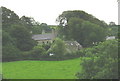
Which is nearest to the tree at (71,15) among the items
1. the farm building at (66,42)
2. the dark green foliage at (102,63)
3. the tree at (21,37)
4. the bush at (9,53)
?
the farm building at (66,42)

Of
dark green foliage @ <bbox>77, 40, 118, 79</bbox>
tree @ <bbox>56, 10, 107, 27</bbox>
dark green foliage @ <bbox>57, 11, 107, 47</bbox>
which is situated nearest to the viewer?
dark green foliage @ <bbox>77, 40, 118, 79</bbox>

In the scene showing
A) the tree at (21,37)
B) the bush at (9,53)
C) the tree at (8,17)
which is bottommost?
the bush at (9,53)

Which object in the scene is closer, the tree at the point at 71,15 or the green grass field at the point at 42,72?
the green grass field at the point at 42,72

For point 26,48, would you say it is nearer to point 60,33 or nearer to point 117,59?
point 60,33

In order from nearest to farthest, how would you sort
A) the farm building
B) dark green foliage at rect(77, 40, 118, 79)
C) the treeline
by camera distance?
dark green foliage at rect(77, 40, 118, 79) → the treeline → the farm building

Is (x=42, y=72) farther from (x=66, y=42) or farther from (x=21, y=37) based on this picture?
(x=66, y=42)

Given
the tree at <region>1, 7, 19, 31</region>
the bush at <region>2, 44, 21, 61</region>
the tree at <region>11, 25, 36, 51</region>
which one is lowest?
the bush at <region>2, 44, 21, 61</region>

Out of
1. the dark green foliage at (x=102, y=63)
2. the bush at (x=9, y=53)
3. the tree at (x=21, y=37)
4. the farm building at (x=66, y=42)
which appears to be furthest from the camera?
the farm building at (x=66, y=42)

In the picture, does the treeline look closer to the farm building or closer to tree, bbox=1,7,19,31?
tree, bbox=1,7,19,31

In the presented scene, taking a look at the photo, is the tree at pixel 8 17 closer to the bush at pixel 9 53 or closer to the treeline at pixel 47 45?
the treeline at pixel 47 45

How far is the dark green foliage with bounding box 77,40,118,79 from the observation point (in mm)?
15560

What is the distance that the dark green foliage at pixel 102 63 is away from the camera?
1556 cm

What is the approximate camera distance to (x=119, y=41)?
16.5 meters

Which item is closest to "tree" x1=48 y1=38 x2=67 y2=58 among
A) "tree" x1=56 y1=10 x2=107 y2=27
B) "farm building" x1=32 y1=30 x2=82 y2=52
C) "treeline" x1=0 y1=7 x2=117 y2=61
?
"treeline" x1=0 y1=7 x2=117 y2=61
